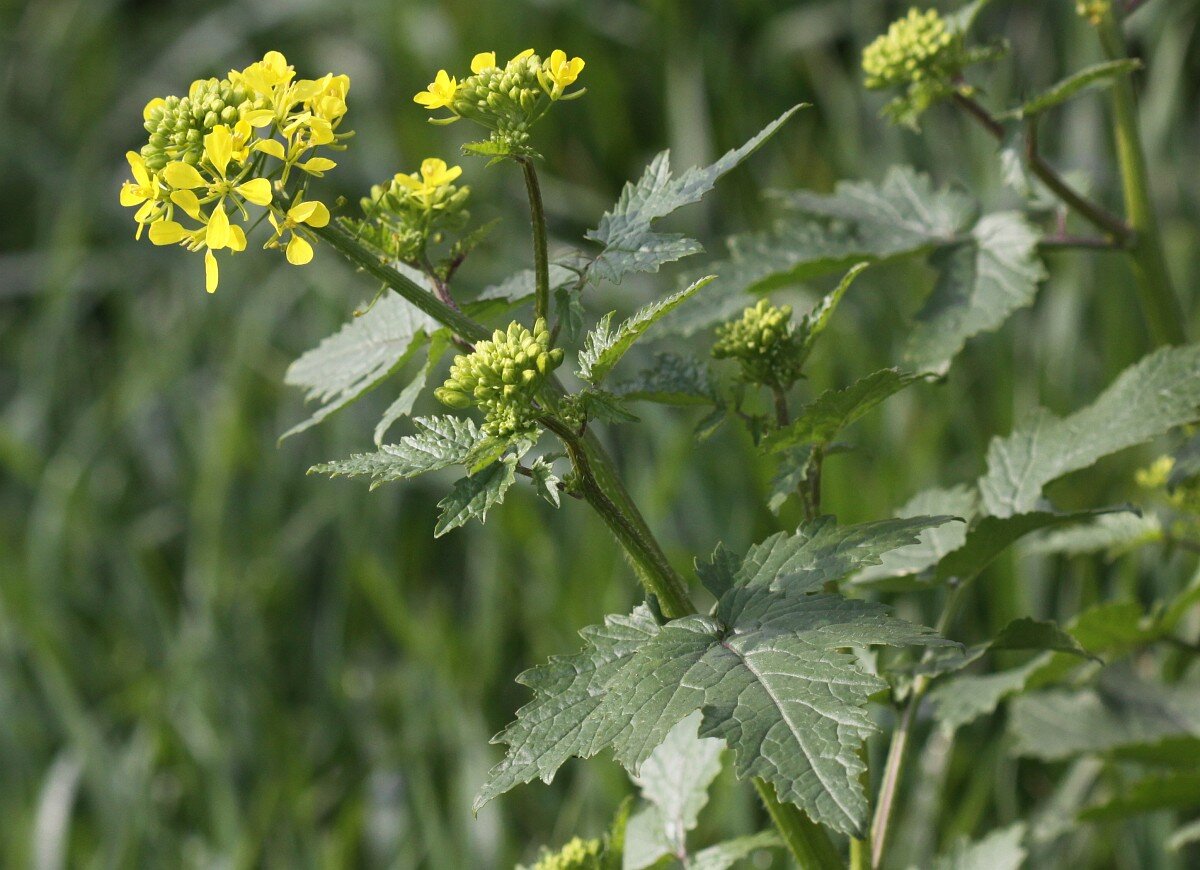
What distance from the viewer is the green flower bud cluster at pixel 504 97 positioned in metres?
0.81

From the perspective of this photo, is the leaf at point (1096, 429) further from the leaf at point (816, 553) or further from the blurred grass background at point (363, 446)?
the blurred grass background at point (363, 446)

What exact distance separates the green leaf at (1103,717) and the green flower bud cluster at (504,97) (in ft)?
3.11

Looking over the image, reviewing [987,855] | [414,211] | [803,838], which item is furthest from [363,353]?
[987,855]

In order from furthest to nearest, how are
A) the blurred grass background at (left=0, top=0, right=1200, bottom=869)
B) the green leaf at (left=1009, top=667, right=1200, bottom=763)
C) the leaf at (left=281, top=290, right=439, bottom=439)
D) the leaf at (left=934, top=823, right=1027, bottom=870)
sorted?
the blurred grass background at (left=0, top=0, right=1200, bottom=869)
the green leaf at (left=1009, top=667, right=1200, bottom=763)
the leaf at (left=934, top=823, right=1027, bottom=870)
the leaf at (left=281, top=290, right=439, bottom=439)

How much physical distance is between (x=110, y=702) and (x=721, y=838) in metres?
1.44

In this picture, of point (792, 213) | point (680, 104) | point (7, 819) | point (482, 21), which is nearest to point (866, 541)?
point (7, 819)

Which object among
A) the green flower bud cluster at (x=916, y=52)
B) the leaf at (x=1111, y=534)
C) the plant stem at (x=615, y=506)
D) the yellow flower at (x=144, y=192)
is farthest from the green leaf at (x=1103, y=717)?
the yellow flower at (x=144, y=192)

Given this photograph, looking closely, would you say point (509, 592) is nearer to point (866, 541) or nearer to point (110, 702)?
point (110, 702)

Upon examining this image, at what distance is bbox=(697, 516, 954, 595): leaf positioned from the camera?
783 millimetres

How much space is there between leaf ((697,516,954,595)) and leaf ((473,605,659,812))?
0.24 feet

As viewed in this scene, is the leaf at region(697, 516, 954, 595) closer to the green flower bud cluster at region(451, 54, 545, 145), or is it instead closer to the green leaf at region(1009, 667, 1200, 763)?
the green flower bud cluster at region(451, 54, 545, 145)

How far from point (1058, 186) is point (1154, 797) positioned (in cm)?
59

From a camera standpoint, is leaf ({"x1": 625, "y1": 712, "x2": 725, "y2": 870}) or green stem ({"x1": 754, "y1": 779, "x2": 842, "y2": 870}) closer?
green stem ({"x1": 754, "y1": 779, "x2": 842, "y2": 870})

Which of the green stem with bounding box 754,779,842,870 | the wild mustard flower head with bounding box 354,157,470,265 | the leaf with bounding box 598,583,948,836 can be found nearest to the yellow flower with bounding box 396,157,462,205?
the wild mustard flower head with bounding box 354,157,470,265
